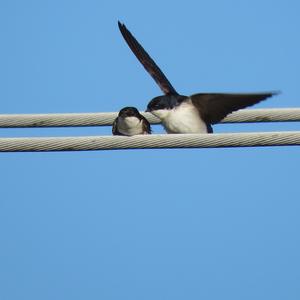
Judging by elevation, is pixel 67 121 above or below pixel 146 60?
below

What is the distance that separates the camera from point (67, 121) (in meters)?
5.59

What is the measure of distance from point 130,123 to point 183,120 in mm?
489

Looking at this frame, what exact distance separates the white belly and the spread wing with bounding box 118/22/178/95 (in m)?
0.35

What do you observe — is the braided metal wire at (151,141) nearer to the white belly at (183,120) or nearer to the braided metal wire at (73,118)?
the braided metal wire at (73,118)

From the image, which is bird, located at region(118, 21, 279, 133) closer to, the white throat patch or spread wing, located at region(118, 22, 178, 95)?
the white throat patch

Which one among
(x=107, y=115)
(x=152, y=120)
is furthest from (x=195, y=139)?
(x=152, y=120)

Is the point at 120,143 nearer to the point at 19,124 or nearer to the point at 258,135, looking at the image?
the point at 258,135

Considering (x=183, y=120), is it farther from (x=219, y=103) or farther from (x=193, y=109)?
(x=219, y=103)

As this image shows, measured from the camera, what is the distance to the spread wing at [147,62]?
24.8ft

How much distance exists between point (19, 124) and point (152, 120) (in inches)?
81.5

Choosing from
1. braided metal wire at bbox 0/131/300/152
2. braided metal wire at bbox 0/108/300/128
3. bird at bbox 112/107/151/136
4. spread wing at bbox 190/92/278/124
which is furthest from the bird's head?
braided metal wire at bbox 0/131/300/152

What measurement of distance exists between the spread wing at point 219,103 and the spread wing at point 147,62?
379 millimetres

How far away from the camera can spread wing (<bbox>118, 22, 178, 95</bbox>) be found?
7548 millimetres

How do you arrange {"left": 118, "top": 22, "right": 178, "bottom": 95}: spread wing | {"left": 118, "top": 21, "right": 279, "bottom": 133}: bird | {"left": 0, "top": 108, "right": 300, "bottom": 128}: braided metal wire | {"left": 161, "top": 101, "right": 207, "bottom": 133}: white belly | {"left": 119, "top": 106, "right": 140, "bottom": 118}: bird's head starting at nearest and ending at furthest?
{"left": 0, "top": 108, "right": 300, "bottom": 128}: braided metal wire, {"left": 118, "top": 21, "right": 279, "bottom": 133}: bird, {"left": 161, "top": 101, "right": 207, "bottom": 133}: white belly, {"left": 119, "top": 106, "right": 140, "bottom": 118}: bird's head, {"left": 118, "top": 22, "right": 178, "bottom": 95}: spread wing
